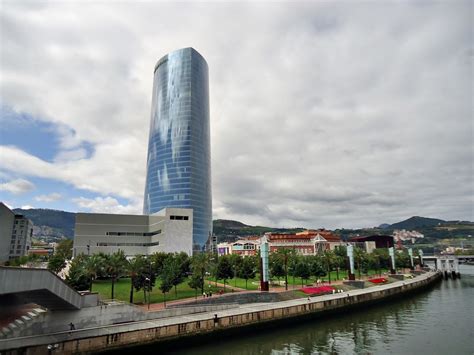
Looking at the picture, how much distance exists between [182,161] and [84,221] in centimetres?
6942

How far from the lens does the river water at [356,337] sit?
126 feet

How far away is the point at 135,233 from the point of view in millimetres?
138250

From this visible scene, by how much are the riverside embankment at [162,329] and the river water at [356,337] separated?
1.29 meters

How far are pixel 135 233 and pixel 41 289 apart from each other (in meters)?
109

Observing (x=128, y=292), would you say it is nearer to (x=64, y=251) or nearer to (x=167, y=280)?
(x=167, y=280)

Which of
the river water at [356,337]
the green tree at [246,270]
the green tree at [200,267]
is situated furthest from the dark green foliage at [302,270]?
the green tree at [200,267]

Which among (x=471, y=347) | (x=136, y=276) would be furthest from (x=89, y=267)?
(x=471, y=347)

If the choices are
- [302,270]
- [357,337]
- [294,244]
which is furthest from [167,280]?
[294,244]

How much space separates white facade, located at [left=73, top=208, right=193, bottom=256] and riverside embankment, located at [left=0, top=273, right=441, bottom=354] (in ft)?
244

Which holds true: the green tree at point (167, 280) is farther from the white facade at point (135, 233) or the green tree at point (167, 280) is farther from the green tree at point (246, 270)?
the white facade at point (135, 233)

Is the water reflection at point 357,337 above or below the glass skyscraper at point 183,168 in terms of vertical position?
below

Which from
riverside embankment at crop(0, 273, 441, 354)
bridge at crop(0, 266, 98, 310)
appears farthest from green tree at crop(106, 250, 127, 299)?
riverside embankment at crop(0, 273, 441, 354)

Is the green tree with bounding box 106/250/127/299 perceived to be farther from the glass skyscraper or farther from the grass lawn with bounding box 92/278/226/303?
the glass skyscraper

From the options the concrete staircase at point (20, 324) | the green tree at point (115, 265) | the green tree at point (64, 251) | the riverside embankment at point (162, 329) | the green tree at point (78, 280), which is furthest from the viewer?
the green tree at point (64, 251)
